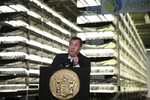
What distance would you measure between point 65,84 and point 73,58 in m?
0.31

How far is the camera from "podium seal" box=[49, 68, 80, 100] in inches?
122

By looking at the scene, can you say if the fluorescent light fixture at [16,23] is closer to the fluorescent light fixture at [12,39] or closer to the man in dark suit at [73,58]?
the fluorescent light fixture at [12,39]

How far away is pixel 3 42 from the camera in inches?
198

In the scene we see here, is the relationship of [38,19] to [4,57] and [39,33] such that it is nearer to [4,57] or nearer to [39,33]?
[39,33]

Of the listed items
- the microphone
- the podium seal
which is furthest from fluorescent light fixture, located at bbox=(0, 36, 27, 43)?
the podium seal

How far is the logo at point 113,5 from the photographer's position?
5270 mm

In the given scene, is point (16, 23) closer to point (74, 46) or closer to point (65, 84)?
point (74, 46)

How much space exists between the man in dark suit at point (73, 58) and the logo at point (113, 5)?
6.70 ft

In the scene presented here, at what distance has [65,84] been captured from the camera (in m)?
3.11

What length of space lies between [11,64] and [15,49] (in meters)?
0.25

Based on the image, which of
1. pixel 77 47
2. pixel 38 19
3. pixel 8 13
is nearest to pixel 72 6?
pixel 38 19

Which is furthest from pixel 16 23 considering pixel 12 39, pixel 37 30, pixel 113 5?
pixel 113 5

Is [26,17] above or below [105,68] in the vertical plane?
above

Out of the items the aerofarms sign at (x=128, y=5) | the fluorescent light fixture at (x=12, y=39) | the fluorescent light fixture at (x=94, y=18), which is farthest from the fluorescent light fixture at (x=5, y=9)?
the aerofarms sign at (x=128, y=5)
